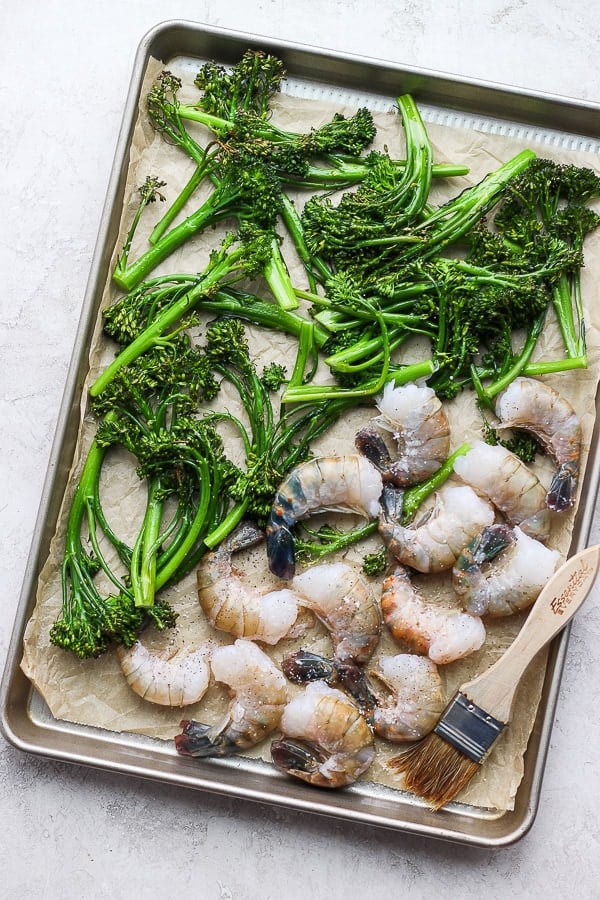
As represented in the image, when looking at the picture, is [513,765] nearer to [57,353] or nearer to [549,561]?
[549,561]

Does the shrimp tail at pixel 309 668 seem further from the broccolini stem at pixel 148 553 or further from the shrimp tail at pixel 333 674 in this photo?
the broccolini stem at pixel 148 553

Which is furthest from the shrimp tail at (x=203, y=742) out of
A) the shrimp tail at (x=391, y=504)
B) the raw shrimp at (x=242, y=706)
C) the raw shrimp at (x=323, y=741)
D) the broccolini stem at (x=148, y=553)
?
the shrimp tail at (x=391, y=504)

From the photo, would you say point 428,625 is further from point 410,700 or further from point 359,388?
point 359,388

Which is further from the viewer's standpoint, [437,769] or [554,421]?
[554,421]

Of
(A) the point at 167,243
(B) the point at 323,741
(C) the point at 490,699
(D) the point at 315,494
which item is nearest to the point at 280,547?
(D) the point at 315,494

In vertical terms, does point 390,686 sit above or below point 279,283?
below

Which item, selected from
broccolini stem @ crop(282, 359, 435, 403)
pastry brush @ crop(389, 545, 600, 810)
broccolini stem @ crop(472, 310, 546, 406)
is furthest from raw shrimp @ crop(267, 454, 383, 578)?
pastry brush @ crop(389, 545, 600, 810)
